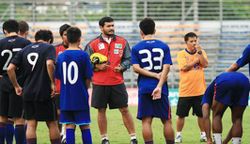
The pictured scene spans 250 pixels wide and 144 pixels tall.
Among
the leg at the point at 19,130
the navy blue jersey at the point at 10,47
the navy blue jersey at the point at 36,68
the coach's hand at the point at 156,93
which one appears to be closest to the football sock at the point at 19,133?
the leg at the point at 19,130

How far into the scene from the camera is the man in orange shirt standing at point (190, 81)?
1595 cm

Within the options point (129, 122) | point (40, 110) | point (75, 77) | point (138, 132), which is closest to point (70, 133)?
point (40, 110)

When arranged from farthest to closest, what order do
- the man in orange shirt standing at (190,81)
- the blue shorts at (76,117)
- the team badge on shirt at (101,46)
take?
the man in orange shirt standing at (190,81) → the team badge on shirt at (101,46) → the blue shorts at (76,117)

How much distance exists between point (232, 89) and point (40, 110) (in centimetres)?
314

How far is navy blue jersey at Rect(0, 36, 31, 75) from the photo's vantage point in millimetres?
13570

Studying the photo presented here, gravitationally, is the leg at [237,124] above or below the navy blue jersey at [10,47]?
below

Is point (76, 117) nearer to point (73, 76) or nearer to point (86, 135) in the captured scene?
point (86, 135)

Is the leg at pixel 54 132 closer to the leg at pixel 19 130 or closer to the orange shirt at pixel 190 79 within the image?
the leg at pixel 19 130

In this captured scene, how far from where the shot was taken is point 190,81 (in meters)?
16.3

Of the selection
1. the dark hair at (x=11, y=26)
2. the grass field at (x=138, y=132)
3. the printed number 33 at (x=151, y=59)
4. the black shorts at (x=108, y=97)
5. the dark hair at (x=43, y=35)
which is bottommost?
the grass field at (x=138, y=132)

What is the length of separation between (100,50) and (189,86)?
215 cm

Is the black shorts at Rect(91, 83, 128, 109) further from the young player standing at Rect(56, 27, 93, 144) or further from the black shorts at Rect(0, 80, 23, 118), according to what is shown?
the young player standing at Rect(56, 27, 93, 144)

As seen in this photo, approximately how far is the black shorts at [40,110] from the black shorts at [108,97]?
2.55 m

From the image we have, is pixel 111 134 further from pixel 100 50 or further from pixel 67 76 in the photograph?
pixel 67 76
